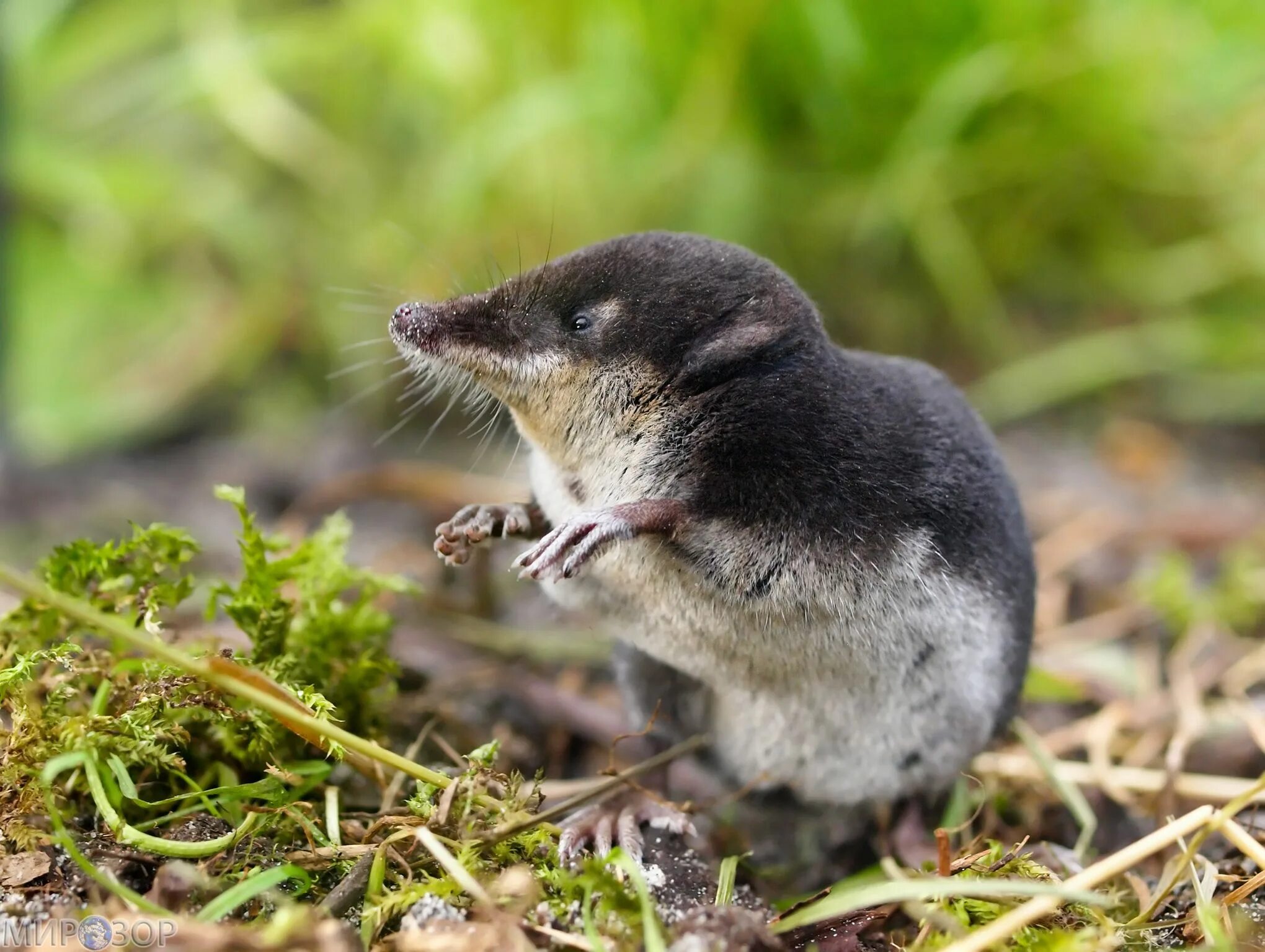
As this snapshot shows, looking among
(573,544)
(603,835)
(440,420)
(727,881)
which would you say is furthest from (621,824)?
(440,420)

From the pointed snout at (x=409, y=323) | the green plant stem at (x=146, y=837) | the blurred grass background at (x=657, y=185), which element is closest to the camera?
the green plant stem at (x=146, y=837)

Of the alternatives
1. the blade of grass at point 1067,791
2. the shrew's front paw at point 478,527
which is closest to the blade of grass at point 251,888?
the shrew's front paw at point 478,527

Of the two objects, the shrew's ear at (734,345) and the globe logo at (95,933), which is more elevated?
the shrew's ear at (734,345)

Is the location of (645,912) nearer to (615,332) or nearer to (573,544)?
(573,544)

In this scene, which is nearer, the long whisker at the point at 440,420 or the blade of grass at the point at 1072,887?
the blade of grass at the point at 1072,887

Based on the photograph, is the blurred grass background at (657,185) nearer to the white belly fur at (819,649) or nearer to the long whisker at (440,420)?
the long whisker at (440,420)
